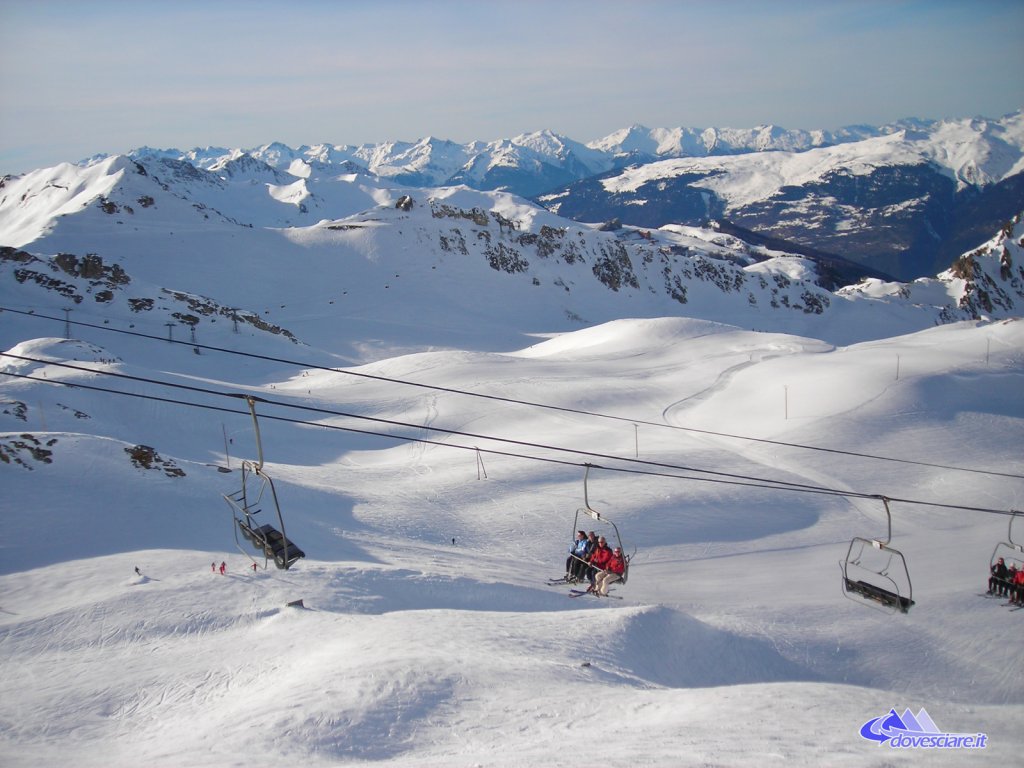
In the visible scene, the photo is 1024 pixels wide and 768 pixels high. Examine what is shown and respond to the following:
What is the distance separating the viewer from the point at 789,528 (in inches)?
906

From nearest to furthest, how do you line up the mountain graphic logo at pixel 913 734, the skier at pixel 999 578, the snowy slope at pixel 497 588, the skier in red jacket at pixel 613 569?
the snowy slope at pixel 497 588 < the mountain graphic logo at pixel 913 734 < the skier in red jacket at pixel 613 569 < the skier at pixel 999 578

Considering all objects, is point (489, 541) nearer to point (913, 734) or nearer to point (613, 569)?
point (613, 569)

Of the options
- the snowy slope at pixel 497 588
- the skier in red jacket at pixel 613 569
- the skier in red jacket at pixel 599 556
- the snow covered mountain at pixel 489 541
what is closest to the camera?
the snowy slope at pixel 497 588

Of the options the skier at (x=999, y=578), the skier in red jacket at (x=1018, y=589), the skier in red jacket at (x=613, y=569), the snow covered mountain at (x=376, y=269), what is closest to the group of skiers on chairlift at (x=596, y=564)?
the skier in red jacket at (x=613, y=569)

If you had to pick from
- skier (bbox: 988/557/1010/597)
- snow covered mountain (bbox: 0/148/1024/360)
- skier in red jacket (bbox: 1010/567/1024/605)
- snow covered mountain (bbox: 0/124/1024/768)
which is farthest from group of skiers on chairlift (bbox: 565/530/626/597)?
snow covered mountain (bbox: 0/148/1024/360)

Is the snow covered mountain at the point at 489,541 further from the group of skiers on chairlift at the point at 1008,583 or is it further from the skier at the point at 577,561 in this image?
the group of skiers on chairlift at the point at 1008,583

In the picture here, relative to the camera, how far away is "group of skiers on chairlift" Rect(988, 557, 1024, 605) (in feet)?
53.1

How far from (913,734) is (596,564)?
6693 mm

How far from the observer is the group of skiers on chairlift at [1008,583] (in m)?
16.2

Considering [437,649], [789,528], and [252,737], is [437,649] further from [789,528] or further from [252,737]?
[789,528]

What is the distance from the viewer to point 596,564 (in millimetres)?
15930

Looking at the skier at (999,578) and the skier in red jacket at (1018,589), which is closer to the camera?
the skier in red jacket at (1018,589)

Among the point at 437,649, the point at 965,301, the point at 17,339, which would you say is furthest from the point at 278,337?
the point at 965,301

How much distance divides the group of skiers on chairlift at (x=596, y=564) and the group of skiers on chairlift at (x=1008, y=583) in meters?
8.82
